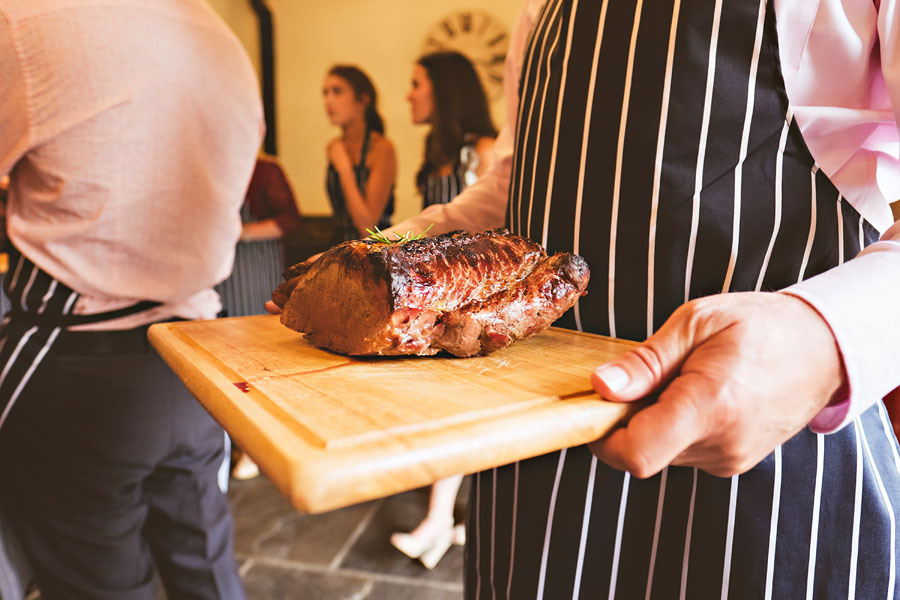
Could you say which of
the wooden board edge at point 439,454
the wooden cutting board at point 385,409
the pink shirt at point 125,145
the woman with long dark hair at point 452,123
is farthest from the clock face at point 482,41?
the wooden board edge at point 439,454

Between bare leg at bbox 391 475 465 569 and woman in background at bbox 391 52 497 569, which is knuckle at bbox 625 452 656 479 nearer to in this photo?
bare leg at bbox 391 475 465 569

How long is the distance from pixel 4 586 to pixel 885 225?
2796 mm

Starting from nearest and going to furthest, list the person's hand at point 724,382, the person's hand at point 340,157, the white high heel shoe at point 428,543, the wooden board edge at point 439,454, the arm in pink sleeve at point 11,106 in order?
the wooden board edge at point 439,454 → the person's hand at point 724,382 → the arm in pink sleeve at point 11,106 → the white high heel shoe at point 428,543 → the person's hand at point 340,157

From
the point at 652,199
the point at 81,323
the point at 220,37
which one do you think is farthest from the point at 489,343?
the point at 220,37

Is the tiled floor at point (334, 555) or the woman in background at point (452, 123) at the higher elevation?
the woman in background at point (452, 123)

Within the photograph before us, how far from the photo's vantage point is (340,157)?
174 inches

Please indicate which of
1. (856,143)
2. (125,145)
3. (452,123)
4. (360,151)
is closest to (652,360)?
(856,143)

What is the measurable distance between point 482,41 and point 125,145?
5663mm

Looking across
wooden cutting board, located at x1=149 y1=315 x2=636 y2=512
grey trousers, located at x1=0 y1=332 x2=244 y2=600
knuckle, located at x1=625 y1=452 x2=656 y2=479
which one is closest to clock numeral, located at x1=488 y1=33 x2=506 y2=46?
grey trousers, located at x1=0 y1=332 x2=244 y2=600

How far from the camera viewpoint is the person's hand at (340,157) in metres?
4.38

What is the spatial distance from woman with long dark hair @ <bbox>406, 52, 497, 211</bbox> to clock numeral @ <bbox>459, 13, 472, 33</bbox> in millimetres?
3010

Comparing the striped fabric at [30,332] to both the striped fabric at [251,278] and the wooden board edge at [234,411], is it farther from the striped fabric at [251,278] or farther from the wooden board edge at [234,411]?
the striped fabric at [251,278]

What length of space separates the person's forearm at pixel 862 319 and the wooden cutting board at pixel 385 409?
11.9 inches

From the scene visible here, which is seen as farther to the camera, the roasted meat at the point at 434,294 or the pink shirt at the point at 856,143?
the roasted meat at the point at 434,294
